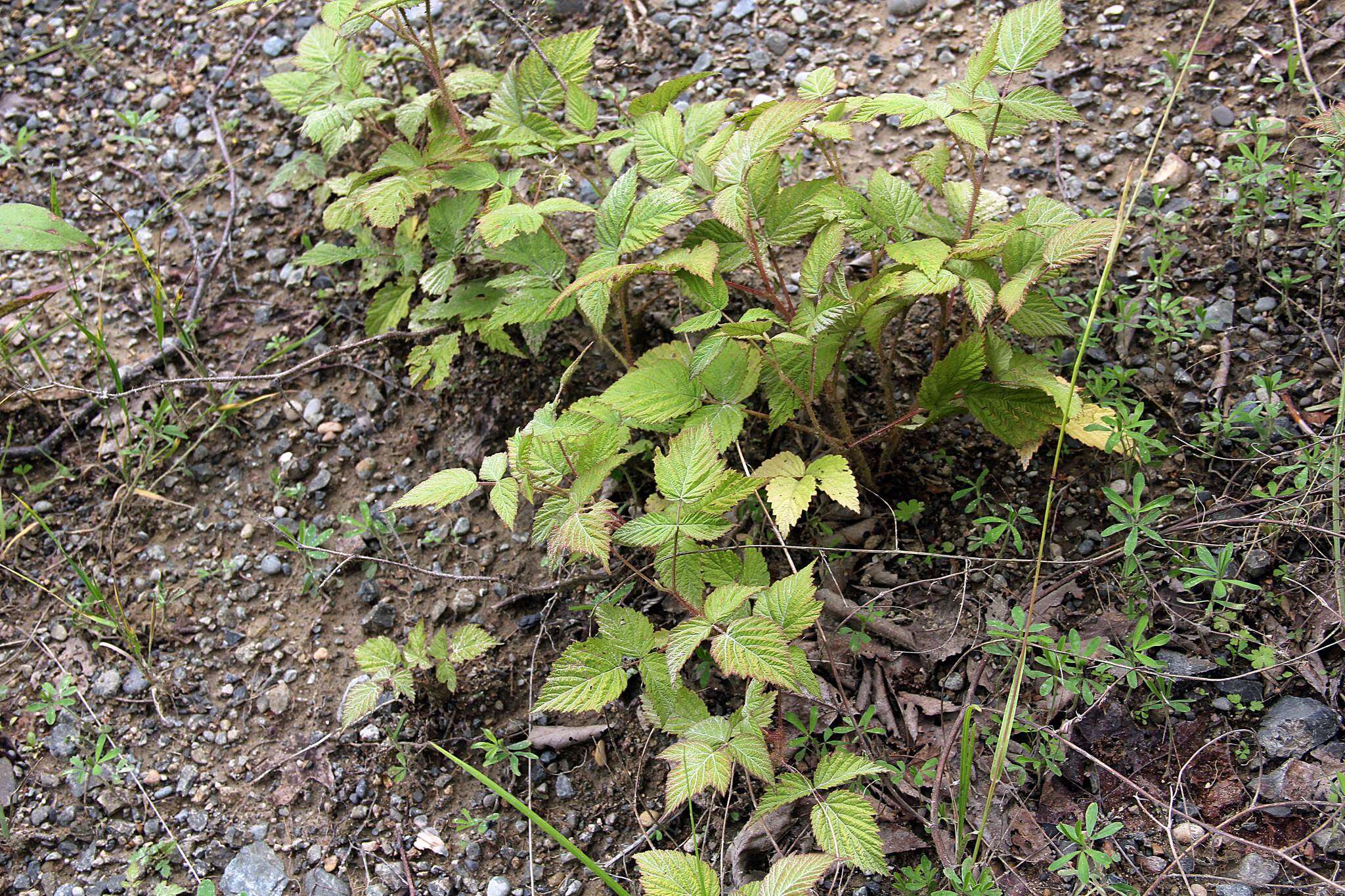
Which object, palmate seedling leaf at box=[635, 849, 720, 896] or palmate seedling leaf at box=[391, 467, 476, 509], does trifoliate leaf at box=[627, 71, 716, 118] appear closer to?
palmate seedling leaf at box=[391, 467, 476, 509]

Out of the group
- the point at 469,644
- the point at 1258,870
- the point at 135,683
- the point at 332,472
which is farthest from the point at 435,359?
the point at 1258,870

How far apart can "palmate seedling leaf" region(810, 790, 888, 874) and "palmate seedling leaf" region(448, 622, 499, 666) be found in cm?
78

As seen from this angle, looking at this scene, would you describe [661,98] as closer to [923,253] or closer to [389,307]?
[923,253]

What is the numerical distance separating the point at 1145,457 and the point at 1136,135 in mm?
985

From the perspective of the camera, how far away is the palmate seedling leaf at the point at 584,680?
178cm

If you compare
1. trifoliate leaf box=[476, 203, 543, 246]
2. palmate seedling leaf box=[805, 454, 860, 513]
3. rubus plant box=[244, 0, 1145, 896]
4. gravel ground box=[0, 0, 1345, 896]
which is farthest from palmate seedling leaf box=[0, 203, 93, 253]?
palmate seedling leaf box=[805, 454, 860, 513]

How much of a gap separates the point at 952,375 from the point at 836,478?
32 centimetres

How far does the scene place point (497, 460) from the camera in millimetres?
1919

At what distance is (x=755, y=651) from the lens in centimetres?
167

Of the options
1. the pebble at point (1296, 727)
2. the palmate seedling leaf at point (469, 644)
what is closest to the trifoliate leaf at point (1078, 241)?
the pebble at point (1296, 727)

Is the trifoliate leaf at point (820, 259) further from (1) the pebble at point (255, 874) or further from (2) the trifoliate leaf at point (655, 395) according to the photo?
(1) the pebble at point (255, 874)

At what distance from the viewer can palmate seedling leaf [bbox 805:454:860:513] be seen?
1776 mm

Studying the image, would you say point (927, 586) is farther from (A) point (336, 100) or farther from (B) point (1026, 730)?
(A) point (336, 100)

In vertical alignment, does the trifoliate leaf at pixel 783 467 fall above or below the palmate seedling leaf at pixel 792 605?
above
